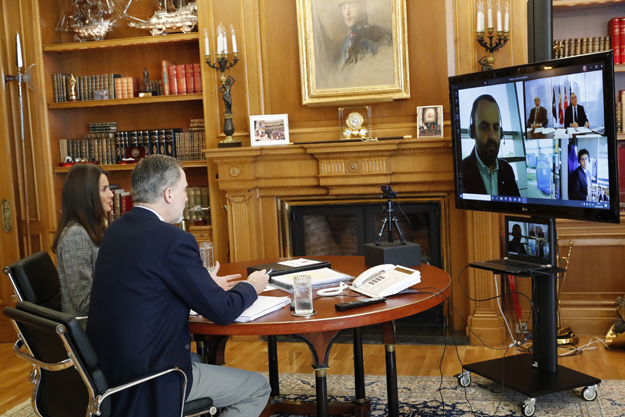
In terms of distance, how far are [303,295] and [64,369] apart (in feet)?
2.64

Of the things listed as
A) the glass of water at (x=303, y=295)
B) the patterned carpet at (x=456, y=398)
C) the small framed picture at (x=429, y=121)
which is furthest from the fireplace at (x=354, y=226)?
the glass of water at (x=303, y=295)

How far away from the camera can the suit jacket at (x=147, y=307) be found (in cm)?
195

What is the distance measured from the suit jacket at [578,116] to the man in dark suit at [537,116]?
110mm

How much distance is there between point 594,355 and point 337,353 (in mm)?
1537

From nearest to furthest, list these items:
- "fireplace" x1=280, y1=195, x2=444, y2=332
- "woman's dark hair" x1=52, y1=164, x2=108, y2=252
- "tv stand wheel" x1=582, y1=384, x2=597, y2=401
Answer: "woman's dark hair" x1=52, y1=164, x2=108, y2=252
"tv stand wheel" x1=582, y1=384, x2=597, y2=401
"fireplace" x1=280, y1=195, x2=444, y2=332

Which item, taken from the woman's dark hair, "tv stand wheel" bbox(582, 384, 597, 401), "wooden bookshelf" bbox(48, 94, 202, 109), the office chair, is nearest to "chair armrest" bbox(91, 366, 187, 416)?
the office chair

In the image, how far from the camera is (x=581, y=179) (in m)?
2.77

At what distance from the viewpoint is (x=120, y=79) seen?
468 cm

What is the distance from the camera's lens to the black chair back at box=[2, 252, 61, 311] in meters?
2.49

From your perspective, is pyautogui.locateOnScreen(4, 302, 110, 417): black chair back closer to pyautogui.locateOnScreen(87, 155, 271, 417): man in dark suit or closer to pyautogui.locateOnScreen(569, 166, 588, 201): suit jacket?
pyautogui.locateOnScreen(87, 155, 271, 417): man in dark suit

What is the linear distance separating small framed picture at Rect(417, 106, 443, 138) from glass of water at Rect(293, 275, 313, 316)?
2.15 metres

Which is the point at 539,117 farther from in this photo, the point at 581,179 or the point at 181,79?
the point at 181,79

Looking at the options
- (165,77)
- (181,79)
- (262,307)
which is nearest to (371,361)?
(262,307)

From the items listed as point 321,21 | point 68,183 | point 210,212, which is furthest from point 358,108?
point 68,183
